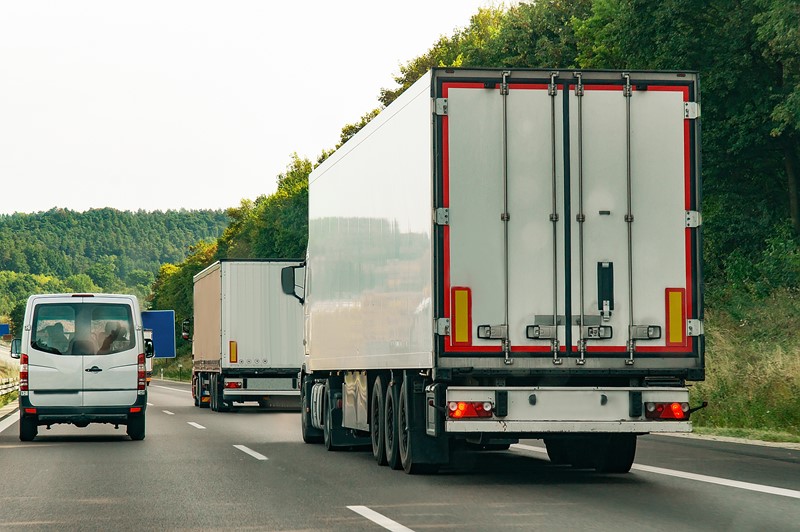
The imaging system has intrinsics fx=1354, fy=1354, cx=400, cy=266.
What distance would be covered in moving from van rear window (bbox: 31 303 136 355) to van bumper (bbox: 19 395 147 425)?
32.7 inches

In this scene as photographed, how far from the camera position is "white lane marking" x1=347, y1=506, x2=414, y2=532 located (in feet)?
30.7

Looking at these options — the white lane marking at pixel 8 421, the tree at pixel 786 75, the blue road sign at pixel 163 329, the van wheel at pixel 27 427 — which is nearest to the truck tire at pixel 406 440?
the van wheel at pixel 27 427

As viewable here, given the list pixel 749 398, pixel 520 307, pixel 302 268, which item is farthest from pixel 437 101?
Result: pixel 749 398

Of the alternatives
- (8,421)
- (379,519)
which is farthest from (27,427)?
(379,519)

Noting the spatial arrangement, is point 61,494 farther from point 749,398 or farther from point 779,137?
point 779,137

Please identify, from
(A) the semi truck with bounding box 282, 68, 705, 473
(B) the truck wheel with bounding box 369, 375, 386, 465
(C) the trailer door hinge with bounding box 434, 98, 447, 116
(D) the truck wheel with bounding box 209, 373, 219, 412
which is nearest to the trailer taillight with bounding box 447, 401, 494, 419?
(A) the semi truck with bounding box 282, 68, 705, 473

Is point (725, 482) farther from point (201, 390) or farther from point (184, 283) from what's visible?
point (184, 283)

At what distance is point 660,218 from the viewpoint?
40.4 feet

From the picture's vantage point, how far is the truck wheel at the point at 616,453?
→ 13312mm

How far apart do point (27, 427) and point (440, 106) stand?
35.3 feet

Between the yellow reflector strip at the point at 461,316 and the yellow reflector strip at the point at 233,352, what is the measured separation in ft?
63.9

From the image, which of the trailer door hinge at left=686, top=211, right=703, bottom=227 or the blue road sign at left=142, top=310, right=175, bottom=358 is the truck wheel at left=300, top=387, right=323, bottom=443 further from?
the blue road sign at left=142, top=310, right=175, bottom=358

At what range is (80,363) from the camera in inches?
795

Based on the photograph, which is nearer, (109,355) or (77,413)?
(77,413)
